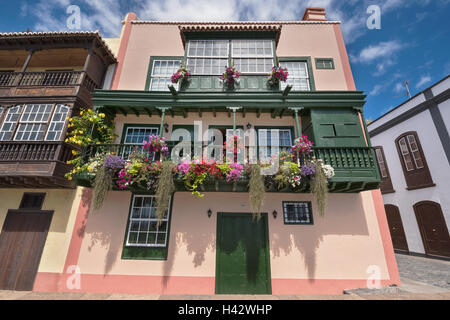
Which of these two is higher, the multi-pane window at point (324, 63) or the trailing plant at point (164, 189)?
the multi-pane window at point (324, 63)

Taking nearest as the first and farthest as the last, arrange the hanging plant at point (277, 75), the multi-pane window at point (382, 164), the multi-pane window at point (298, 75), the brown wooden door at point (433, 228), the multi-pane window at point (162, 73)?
1. the hanging plant at point (277, 75)
2. the multi-pane window at point (298, 75)
3. the multi-pane window at point (162, 73)
4. the brown wooden door at point (433, 228)
5. the multi-pane window at point (382, 164)

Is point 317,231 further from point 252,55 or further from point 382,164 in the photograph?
point 382,164

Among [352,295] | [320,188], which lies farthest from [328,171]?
[352,295]

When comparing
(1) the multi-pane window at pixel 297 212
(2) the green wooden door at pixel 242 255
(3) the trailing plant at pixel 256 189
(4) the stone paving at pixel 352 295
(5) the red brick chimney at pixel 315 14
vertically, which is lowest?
(4) the stone paving at pixel 352 295

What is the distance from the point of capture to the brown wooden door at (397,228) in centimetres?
1285

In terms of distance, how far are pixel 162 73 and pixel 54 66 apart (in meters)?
6.11

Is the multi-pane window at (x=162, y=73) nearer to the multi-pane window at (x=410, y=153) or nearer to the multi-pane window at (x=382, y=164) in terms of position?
the multi-pane window at (x=410, y=153)

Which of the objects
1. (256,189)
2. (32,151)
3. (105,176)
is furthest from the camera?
(32,151)

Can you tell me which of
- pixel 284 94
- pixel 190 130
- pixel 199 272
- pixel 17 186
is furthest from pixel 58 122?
pixel 284 94

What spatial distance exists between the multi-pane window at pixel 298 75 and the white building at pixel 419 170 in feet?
28.6

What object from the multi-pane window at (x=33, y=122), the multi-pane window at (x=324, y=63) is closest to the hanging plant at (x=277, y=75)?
the multi-pane window at (x=324, y=63)

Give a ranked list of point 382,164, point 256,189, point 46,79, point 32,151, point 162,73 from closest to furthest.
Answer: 1. point 256,189
2. point 32,151
3. point 46,79
4. point 162,73
5. point 382,164

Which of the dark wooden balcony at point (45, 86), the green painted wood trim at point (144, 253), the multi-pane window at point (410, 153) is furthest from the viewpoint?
the multi-pane window at point (410, 153)

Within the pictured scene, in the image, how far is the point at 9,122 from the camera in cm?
791
